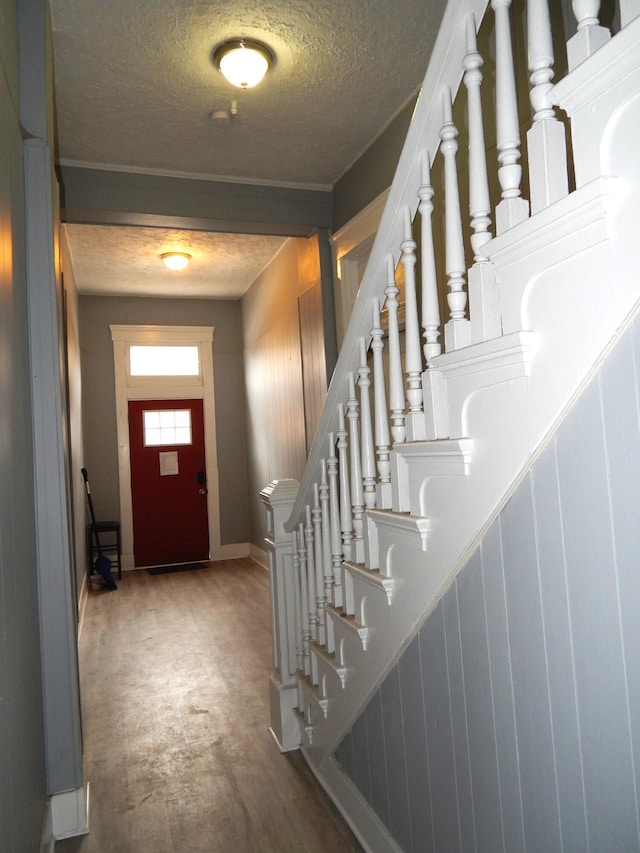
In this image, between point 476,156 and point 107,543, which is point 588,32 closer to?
point 476,156

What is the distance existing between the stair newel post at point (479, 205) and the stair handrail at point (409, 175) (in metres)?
0.04

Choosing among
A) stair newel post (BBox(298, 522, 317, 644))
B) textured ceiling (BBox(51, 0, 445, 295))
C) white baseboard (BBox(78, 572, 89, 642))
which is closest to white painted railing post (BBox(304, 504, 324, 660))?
stair newel post (BBox(298, 522, 317, 644))

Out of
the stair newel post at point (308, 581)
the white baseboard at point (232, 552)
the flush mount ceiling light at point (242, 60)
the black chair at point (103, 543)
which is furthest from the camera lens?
the white baseboard at point (232, 552)

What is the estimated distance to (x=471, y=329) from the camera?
1359mm

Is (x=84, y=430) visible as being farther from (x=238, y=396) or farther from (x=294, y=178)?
(x=294, y=178)

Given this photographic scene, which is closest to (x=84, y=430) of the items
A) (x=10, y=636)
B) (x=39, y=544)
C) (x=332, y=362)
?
(x=332, y=362)

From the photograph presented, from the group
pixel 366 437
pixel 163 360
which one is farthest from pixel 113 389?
pixel 366 437

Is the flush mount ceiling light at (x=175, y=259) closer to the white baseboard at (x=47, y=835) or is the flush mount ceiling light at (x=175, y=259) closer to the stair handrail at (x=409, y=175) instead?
the stair handrail at (x=409, y=175)

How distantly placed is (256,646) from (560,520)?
11.1 feet

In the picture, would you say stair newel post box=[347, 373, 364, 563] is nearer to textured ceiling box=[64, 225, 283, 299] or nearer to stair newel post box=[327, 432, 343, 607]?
stair newel post box=[327, 432, 343, 607]

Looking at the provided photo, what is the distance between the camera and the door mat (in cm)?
689

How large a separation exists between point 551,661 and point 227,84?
3001 mm

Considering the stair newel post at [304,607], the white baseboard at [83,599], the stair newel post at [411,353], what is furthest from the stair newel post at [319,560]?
the white baseboard at [83,599]

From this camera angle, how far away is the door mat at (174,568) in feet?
22.6
